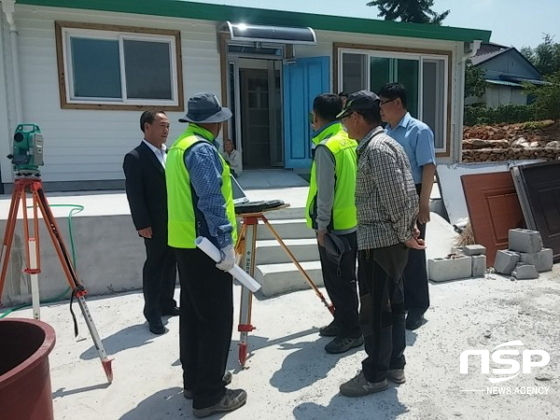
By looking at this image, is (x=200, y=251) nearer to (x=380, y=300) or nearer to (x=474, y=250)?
(x=380, y=300)

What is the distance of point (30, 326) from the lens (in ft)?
6.33

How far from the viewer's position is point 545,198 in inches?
218

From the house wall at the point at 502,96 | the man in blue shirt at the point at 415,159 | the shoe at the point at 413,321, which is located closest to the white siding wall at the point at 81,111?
the man in blue shirt at the point at 415,159

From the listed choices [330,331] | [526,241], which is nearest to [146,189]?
[330,331]

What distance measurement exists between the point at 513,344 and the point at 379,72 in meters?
6.65

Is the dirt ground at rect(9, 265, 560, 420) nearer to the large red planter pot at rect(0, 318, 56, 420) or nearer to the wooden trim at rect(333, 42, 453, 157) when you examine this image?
the large red planter pot at rect(0, 318, 56, 420)

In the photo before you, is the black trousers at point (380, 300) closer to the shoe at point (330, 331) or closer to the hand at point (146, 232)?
the shoe at point (330, 331)

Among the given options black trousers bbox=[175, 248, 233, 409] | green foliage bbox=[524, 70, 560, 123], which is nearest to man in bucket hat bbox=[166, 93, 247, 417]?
black trousers bbox=[175, 248, 233, 409]

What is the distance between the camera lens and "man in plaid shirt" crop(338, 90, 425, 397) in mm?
2457

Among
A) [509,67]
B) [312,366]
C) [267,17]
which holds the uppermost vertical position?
[509,67]

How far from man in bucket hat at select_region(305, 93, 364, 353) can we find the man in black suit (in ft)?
4.18

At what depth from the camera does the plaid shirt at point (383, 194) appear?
2.44 meters

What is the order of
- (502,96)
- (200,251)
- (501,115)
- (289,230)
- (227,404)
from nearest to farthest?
(200,251), (227,404), (289,230), (501,115), (502,96)

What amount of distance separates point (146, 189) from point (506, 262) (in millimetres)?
3680
